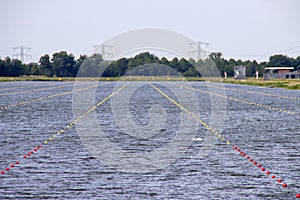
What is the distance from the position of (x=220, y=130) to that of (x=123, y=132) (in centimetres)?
511

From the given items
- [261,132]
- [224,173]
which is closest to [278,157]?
[224,173]

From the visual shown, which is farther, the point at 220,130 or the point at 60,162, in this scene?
the point at 220,130

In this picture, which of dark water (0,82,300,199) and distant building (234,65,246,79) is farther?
distant building (234,65,246,79)

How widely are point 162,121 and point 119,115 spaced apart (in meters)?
5.85

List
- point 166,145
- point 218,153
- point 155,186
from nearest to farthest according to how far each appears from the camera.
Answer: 1. point 155,186
2. point 218,153
3. point 166,145

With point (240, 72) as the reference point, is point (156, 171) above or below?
below

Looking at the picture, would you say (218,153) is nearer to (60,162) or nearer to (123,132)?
(60,162)

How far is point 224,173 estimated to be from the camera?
62.7 feet

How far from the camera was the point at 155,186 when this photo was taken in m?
17.2

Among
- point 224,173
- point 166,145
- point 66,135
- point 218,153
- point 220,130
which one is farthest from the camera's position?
point 220,130

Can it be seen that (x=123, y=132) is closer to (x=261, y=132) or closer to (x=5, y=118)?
(x=261, y=132)

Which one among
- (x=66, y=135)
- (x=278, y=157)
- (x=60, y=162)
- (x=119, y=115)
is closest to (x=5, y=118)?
(x=119, y=115)

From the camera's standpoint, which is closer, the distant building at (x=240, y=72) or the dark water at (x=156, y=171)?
the dark water at (x=156, y=171)

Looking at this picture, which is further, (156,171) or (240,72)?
(240,72)
